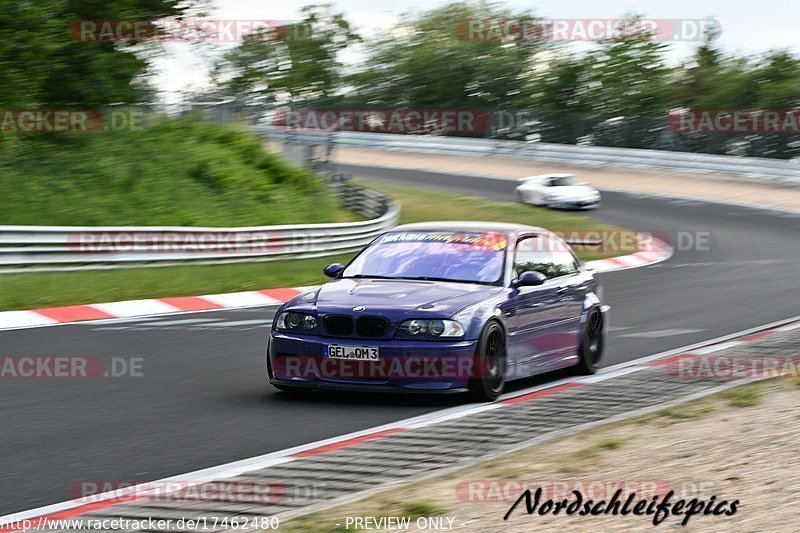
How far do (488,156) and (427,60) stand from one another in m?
A: 15.7

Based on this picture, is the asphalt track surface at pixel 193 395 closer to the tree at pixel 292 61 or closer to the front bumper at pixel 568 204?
the front bumper at pixel 568 204

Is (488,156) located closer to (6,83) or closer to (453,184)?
(453,184)

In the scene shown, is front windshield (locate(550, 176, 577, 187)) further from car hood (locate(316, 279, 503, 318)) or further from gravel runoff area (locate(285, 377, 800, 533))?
gravel runoff area (locate(285, 377, 800, 533))

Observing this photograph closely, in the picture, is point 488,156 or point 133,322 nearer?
point 133,322

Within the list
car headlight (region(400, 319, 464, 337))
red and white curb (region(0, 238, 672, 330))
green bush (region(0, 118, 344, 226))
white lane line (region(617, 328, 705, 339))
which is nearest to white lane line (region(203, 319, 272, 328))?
red and white curb (region(0, 238, 672, 330))

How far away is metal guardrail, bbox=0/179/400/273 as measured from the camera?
17.3 metres

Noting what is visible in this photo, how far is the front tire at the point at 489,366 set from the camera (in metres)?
8.86

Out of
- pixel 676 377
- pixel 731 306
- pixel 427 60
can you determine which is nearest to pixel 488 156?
pixel 427 60

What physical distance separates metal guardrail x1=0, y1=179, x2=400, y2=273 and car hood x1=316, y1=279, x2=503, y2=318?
902 cm

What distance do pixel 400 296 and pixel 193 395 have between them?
1.80 metres

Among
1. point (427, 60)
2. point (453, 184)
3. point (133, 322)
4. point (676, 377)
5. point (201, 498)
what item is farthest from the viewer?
point (427, 60)

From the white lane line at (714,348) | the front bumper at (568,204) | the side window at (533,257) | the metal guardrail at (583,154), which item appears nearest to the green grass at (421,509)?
the side window at (533,257)

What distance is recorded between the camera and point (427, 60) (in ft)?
215

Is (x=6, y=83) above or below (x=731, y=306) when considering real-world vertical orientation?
above
